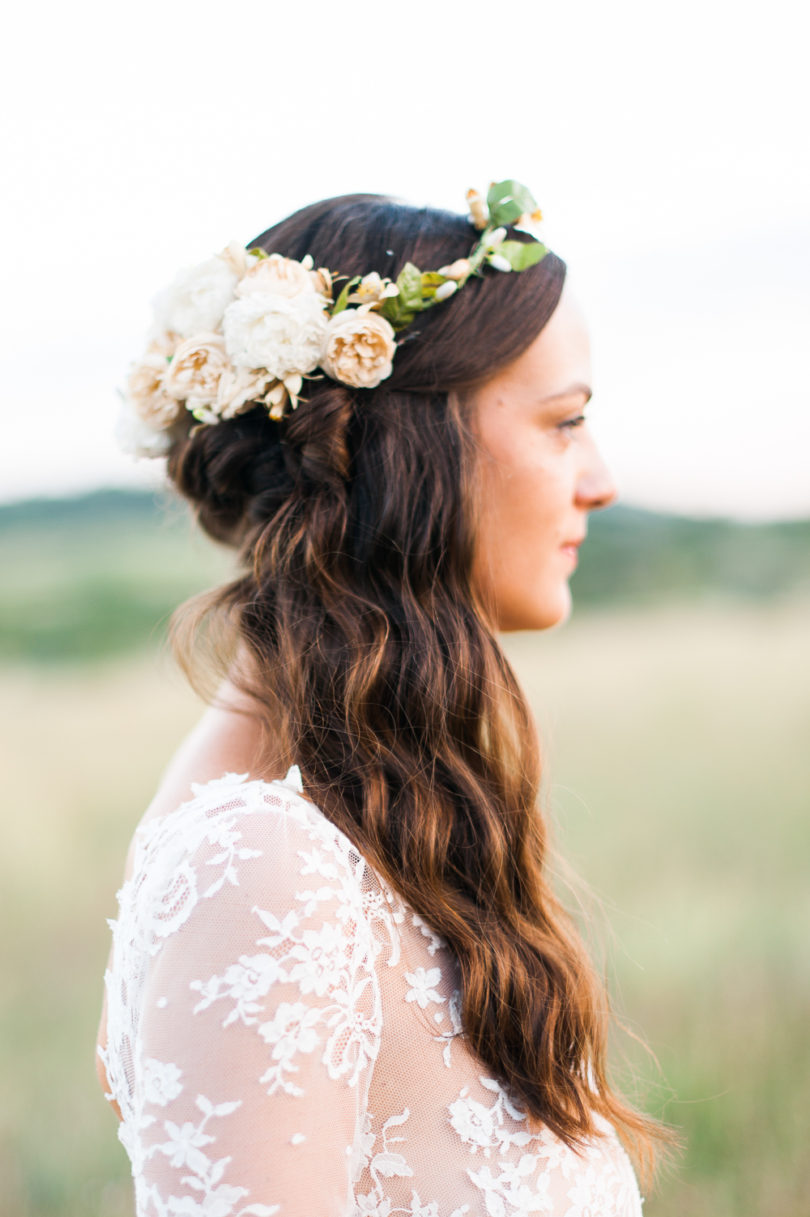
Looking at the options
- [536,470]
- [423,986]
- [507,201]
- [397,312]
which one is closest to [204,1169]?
[423,986]

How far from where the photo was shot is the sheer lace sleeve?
1.02 m

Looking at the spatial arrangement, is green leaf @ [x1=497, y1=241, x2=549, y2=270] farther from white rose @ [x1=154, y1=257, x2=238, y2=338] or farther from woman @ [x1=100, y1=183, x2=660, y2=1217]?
white rose @ [x1=154, y1=257, x2=238, y2=338]

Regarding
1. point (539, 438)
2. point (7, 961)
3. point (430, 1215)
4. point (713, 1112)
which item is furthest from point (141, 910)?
point (7, 961)

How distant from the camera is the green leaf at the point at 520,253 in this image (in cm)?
161

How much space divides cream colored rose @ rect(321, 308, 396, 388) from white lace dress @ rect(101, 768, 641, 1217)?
2.08 ft

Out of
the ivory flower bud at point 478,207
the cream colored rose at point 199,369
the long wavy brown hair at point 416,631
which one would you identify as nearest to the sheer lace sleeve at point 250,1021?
the long wavy brown hair at point 416,631

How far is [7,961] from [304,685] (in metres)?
4.49

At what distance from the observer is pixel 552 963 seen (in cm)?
141

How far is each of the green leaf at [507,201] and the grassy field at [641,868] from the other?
3.10ft

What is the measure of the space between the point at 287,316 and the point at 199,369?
0.66 feet

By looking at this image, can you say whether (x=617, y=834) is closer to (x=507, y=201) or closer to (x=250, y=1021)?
A: (x=507, y=201)

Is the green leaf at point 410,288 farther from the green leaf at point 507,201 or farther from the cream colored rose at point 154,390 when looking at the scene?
the cream colored rose at point 154,390

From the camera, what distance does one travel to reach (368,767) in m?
1.39

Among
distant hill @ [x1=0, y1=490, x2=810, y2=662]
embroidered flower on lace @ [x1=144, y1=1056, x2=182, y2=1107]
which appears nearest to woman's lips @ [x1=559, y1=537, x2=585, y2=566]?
embroidered flower on lace @ [x1=144, y1=1056, x2=182, y2=1107]
